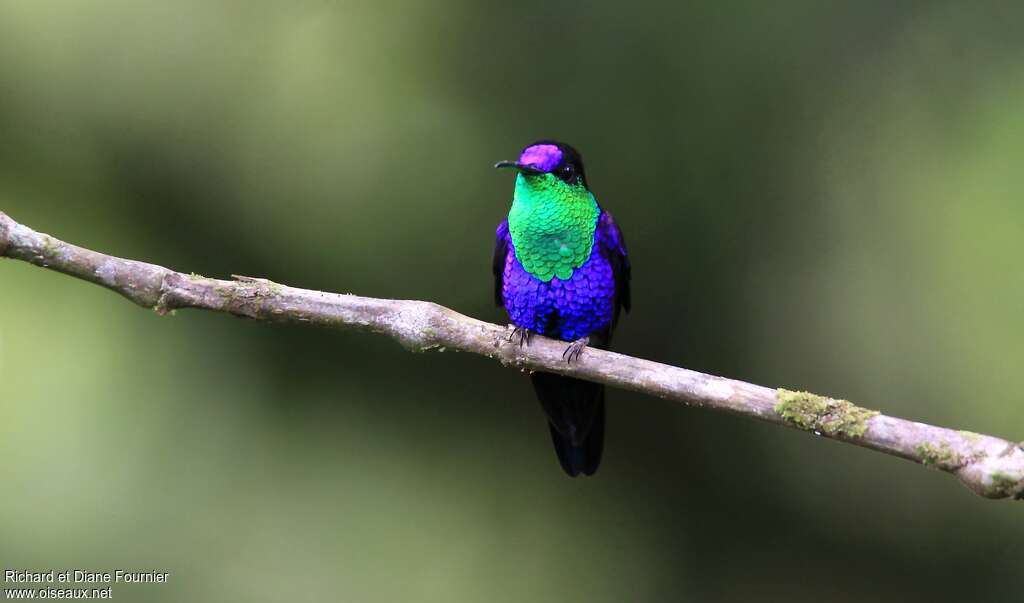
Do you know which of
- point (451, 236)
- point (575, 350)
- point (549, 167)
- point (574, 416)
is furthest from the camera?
point (451, 236)

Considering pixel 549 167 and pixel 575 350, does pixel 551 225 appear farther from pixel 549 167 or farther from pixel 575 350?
pixel 575 350

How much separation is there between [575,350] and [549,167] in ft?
1.89

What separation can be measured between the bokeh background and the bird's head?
4.46 feet

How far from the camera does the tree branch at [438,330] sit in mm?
2096

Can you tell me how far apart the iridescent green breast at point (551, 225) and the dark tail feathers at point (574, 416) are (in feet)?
1.48

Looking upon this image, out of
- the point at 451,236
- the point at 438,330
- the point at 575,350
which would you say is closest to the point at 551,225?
the point at 575,350

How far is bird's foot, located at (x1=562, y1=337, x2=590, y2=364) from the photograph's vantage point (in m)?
2.58

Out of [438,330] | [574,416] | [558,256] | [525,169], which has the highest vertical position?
[525,169]

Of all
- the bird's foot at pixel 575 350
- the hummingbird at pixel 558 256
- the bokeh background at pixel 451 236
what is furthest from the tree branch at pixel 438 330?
the bokeh background at pixel 451 236

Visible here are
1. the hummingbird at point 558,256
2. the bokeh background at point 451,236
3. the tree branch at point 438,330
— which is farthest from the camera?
the bokeh background at point 451,236

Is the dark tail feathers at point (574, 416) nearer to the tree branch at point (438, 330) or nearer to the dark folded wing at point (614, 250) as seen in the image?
the dark folded wing at point (614, 250)

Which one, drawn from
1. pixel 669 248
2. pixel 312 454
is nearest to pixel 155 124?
pixel 312 454

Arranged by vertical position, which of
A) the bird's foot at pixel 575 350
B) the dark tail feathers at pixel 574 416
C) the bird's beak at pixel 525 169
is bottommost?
the dark tail feathers at pixel 574 416

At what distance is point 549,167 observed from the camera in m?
2.79
